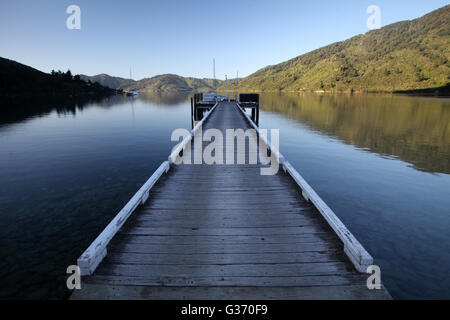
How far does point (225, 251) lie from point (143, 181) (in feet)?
28.2

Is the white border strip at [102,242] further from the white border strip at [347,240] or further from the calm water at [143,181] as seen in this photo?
the white border strip at [347,240]

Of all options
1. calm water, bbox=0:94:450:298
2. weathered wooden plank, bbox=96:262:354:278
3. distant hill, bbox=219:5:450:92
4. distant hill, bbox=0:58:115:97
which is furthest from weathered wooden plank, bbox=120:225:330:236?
distant hill, bbox=219:5:450:92

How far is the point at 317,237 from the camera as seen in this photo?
4148mm

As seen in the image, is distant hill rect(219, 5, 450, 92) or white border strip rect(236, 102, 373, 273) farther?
distant hill rect(219, 5, 450, 92)

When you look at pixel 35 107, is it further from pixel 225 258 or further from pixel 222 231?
pixel 225 258

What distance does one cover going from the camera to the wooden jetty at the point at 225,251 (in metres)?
3.06

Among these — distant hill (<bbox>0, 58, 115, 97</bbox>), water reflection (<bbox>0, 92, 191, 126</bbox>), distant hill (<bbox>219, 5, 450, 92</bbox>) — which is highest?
distant hill (<bbox>219, 5, 450, 92</bbox>)

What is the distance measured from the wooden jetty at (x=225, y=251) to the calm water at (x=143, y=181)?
8.35 ft

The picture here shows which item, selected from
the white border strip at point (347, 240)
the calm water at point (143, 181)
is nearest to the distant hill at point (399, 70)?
the calm water at point (143, 181)

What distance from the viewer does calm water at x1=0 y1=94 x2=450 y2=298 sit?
18.4 feet

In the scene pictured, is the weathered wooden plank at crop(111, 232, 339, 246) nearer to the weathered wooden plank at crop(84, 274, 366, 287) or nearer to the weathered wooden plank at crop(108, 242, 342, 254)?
the weathered wooden plank at crop(108, 242, 342, 254)

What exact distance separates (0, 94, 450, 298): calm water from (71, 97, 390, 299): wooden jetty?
8.35ft

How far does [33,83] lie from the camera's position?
7462 cm

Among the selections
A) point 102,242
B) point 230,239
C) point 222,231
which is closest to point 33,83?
point 102,242
